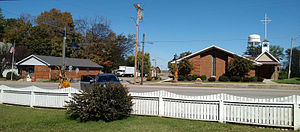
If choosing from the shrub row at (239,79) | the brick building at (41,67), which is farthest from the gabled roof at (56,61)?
the shrub row at (239,79)

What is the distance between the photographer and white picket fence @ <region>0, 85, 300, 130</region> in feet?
23.4

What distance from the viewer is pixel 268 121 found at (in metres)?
7.27

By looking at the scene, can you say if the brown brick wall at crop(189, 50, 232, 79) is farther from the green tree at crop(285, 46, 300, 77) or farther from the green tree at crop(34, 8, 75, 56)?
the green tree at crop(285, 46, 300, 77)

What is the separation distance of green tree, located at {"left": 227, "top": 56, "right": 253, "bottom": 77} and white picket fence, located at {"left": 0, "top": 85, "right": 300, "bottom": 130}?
90.8ft

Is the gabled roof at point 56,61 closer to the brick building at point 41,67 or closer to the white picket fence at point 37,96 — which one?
the brick building at point 41,67

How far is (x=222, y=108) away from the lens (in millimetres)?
7793

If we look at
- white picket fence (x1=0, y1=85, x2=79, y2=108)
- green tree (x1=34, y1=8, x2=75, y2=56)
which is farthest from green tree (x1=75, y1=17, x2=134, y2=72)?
white picket fence (x1=0, y1=85, x2=79, y2=108)

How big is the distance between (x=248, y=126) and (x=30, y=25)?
220 feet

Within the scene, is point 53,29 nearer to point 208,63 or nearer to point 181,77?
point 181,77

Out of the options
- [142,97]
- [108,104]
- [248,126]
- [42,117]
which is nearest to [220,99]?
[248,126]

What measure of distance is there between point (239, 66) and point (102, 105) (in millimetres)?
29712

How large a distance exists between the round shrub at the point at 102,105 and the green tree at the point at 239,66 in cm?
2884

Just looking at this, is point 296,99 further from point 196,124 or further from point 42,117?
point 42,117

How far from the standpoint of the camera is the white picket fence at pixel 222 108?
7.14 m
